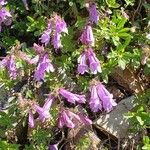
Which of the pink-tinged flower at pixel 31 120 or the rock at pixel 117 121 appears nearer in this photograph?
the pink-tinged flower at pixel 31 120

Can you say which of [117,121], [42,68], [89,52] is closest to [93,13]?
[89,52]

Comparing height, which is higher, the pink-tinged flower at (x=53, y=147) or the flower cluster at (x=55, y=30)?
the flower cluster at (x=55, y=30)

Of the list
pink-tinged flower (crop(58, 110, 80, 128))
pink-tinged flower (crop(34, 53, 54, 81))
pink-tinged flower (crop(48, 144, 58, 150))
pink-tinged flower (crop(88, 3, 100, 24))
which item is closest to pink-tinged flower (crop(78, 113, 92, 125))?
pink-tinged flower (crop(58, 110, 80, 128))

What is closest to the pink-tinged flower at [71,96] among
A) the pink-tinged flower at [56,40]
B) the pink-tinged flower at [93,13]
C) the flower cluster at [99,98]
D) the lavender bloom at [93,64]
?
the flower cluster at [99,98]

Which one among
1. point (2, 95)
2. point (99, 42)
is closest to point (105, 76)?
point (99, 42)

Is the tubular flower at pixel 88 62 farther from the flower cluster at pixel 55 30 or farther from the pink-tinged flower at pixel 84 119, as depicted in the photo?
the pink-tinged flower at pixel 84 119

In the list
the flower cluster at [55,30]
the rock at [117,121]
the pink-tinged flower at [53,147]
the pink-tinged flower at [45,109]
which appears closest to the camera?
the pink-tinged flower at [45,109]

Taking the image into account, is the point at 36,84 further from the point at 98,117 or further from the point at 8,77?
the point at 98,117
